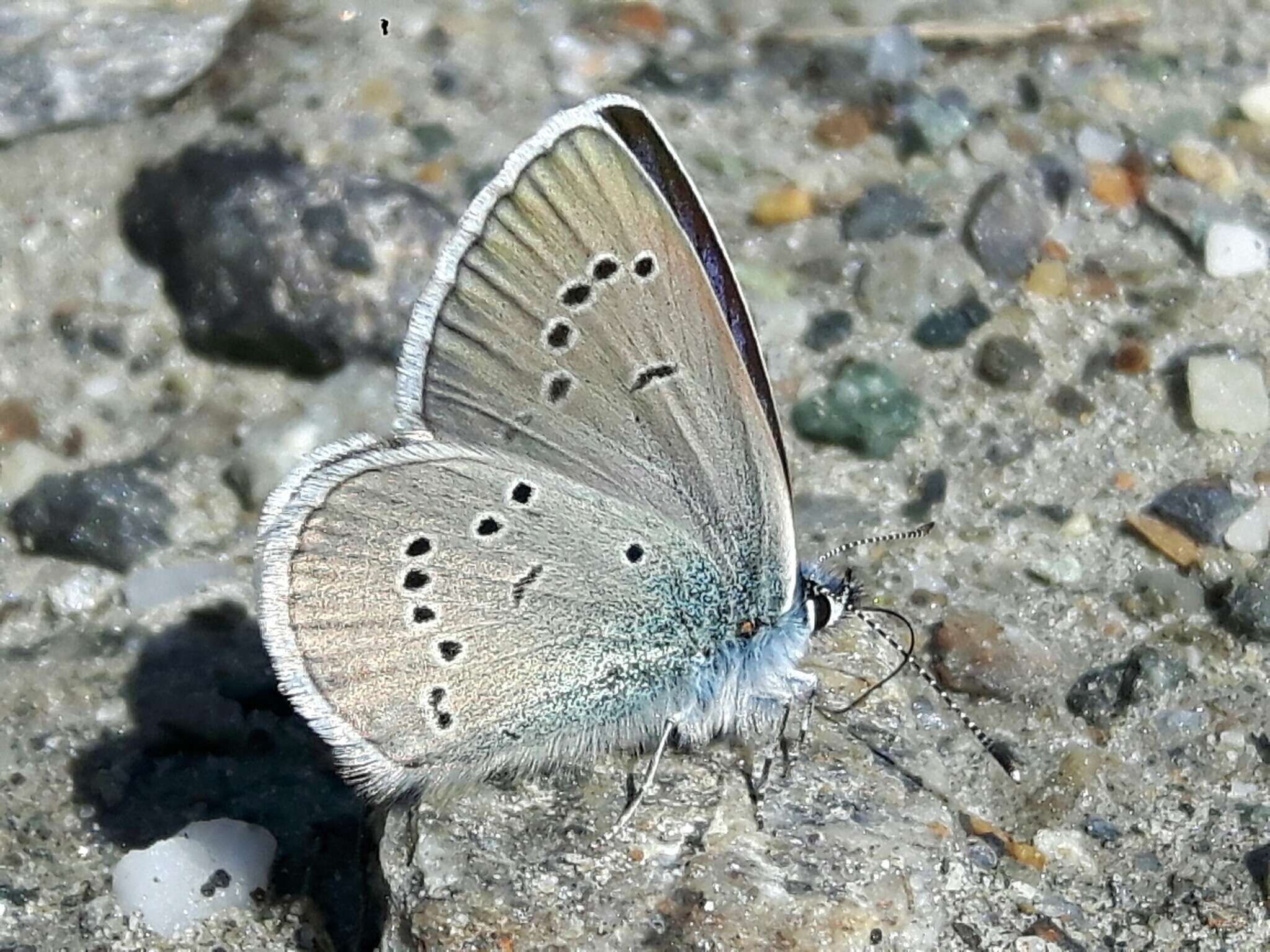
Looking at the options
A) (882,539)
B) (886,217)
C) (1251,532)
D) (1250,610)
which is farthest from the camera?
(886,217)

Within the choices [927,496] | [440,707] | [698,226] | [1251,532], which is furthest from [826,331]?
[440,707]

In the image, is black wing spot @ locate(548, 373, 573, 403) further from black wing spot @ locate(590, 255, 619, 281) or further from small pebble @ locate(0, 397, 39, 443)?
small pebble @ locate(0, 397, 39, 443)

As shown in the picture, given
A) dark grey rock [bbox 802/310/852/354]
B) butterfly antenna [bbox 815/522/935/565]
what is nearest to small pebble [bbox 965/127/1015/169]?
dark grey rock [bbox 802/310/852/354]

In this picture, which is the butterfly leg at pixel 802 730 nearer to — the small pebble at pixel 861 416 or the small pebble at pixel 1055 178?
the small pebble at pixel 861 416

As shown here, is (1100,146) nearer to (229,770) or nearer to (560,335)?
(560,335)

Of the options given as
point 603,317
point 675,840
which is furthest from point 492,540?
point 675,840

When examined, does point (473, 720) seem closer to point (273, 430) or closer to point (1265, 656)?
point (273, 430)
